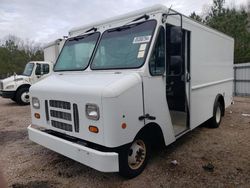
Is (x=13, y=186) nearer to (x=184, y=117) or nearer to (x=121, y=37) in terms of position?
(x=121, y=37)

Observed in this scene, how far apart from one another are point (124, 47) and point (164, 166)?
2.17 m

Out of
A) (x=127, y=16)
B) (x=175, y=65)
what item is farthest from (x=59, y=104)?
(x=175, y=65)

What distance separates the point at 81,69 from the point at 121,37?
36.4 inches

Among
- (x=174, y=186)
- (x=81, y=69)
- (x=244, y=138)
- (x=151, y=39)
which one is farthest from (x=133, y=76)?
(x=244, y=138)

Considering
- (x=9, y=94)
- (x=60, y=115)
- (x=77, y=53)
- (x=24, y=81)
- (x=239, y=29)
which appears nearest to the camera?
(x=60, y=115)

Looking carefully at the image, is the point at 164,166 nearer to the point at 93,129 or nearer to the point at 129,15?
the point at 93,129

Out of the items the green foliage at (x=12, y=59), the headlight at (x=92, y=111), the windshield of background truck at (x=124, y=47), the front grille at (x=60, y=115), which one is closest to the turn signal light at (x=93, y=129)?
the headlight at (x=92, y=111)

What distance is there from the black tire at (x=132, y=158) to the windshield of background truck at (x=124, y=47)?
1.19 metres

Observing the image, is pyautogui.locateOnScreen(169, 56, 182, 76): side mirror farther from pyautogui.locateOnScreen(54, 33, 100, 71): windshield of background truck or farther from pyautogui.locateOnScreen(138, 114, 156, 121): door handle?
pyautogui.locateOnScreen(54, 33, 100, 71): windshield of background truck

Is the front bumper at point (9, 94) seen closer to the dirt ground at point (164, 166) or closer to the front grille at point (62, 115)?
the dirt ground at point (164, 166)

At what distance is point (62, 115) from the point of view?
3305 millimetres

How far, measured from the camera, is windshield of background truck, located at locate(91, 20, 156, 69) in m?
3.30

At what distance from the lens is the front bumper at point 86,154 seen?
2744mm

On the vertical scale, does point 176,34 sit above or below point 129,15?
below
